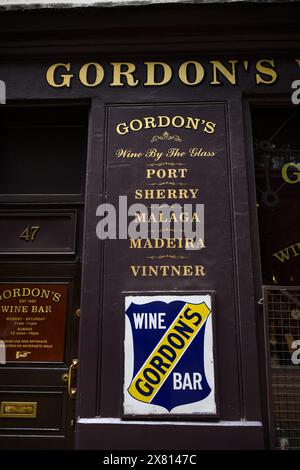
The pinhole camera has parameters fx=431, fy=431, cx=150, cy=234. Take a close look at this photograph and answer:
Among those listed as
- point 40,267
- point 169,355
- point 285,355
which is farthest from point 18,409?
point 285,355

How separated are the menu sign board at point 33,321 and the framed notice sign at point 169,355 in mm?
847

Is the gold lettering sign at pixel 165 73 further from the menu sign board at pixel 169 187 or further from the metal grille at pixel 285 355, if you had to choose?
the metal grille at pixel 285 355

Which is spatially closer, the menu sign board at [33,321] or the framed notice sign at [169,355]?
the framed notice sign at [169,355]

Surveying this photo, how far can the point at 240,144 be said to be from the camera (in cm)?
444

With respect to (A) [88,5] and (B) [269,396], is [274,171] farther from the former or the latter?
(A) [88,5]

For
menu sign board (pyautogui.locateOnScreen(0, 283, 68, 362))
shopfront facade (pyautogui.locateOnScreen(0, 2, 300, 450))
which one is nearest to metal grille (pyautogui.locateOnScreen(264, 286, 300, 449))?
shopfront facade (pyautogui.locateOnScreen(0, 2, 300, 450))

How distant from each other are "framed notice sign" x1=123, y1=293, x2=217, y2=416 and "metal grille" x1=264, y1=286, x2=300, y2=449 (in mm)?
557

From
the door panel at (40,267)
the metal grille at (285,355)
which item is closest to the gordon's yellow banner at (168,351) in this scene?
the metal grille at (285,355)

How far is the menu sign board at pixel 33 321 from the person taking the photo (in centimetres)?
432

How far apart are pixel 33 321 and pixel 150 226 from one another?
1.54 metres

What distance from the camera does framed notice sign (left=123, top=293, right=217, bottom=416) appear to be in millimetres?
3734

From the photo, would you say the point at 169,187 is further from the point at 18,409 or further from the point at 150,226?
the point at 18,409

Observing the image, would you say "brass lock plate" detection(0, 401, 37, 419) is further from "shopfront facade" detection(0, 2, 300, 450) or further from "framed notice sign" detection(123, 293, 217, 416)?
"framed notice sign" detection(123, 293, 217, 416)
